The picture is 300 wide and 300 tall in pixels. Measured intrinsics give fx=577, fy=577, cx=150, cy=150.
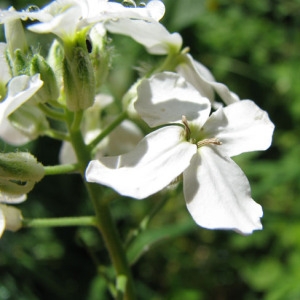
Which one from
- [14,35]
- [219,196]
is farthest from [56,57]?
[219,196]

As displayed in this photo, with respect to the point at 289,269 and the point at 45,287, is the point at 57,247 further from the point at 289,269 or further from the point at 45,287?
the point at 289,269

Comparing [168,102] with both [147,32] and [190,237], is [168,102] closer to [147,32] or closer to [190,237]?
[147,32]

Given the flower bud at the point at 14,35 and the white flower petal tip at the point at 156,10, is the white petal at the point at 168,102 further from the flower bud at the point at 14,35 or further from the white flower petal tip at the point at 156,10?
the flower bud at the point at 14,35

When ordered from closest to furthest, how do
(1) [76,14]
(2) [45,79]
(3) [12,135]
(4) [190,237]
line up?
(1) [76,14] < (2) [45,79] < (3) [12,135] < (4) [190,237]

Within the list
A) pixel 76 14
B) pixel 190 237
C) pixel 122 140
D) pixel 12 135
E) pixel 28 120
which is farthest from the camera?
pixel 190 237

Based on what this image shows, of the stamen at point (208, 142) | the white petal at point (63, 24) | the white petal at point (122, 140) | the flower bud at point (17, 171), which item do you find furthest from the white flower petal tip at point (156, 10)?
the white petal at point (122, 140)
